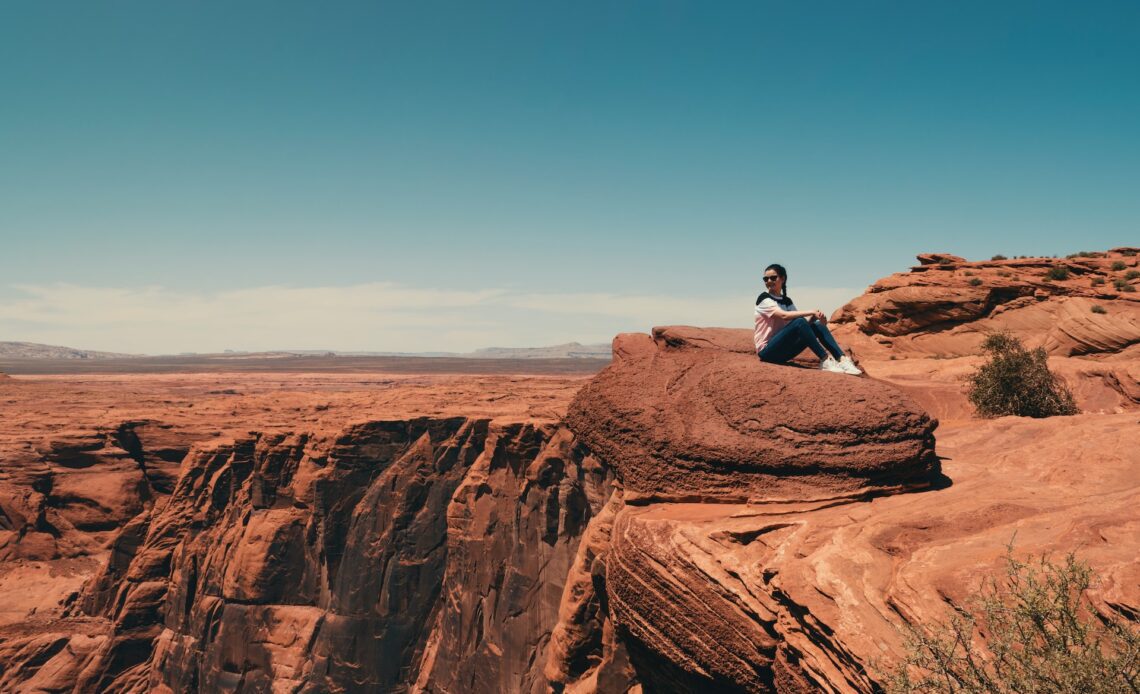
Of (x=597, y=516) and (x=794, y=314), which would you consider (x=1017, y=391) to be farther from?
(x=597, y=516)

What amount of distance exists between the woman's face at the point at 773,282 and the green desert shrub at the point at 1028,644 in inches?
181

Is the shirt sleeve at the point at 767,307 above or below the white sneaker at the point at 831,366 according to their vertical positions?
above

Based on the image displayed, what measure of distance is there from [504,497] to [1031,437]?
2407cm

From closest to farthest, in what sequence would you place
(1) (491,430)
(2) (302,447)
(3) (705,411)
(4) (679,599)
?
(4) (679,599)
(3) (705,411)
(1) (491,430)
(2) (302,447)

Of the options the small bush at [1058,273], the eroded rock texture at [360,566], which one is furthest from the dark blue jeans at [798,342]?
the eroded rock texture at [360,566]

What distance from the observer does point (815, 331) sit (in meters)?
8.81

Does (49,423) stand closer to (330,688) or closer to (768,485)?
(330,688)

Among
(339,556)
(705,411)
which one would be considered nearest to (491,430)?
(339,556)

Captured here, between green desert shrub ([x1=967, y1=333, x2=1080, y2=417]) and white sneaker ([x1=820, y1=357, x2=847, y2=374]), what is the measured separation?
18.4ft

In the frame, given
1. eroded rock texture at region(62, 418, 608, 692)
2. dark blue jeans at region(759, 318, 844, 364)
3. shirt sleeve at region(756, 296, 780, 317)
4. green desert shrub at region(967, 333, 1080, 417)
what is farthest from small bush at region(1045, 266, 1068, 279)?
shirt sleeve at region(756, 296, 780, 317)

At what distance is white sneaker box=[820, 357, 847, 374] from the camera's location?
857 centimetres

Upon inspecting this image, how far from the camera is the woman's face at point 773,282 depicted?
28.1 ft

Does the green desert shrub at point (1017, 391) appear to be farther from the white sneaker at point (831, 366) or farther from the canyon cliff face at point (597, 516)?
the white sneaker at point (831, 366)

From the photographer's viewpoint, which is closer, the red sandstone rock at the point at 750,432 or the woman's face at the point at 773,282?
the red sandstone rock at the point at 750,432
